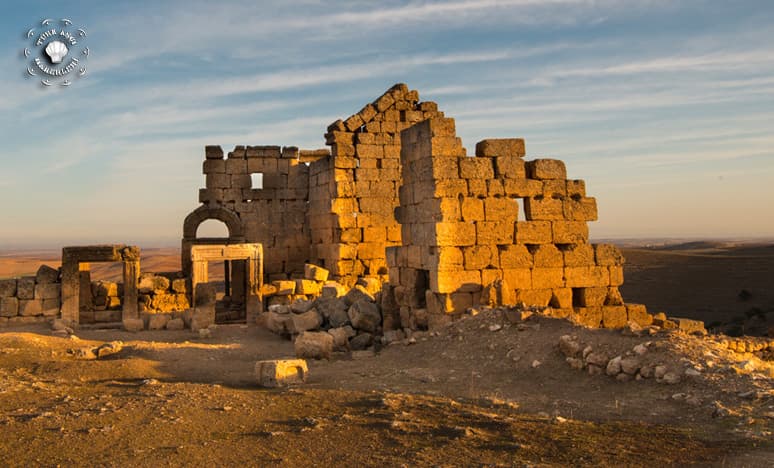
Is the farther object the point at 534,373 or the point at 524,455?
the point at 534,373

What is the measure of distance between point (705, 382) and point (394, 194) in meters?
11.2

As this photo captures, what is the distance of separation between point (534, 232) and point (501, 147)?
5.14 feet

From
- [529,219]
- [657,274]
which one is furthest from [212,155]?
[657,274]

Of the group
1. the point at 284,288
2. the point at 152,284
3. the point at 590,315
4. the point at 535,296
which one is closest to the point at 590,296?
the point at 590,315

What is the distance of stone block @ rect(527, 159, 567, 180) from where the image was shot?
11.4 m

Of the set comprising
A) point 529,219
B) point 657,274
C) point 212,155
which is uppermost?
point 212,155

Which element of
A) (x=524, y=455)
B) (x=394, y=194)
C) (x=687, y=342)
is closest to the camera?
(x=524, y=455)

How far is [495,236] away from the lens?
11.0 metres

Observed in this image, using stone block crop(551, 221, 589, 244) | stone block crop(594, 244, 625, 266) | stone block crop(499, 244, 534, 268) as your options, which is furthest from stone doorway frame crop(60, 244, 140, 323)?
stone block crop(594, 244, 625, 266)

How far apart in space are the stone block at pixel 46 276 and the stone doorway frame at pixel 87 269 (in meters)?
0.35

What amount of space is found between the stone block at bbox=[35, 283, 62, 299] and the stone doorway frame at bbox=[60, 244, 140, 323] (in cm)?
24

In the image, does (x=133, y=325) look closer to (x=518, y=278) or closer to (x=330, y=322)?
(x=330, y=322)

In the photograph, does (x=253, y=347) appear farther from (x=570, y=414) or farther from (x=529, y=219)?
(x=570, y=414)

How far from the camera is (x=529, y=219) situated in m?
11.3
